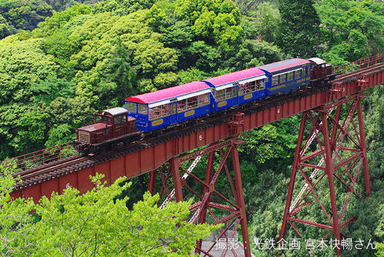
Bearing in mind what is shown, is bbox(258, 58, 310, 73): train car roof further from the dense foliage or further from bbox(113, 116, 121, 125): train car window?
bbox(113, 116, 121, 125): train car window

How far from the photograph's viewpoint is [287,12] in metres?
56.1

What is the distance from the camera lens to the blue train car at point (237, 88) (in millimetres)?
30966

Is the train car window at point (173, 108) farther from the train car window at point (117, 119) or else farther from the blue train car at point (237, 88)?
the train car window at point (117, 119)

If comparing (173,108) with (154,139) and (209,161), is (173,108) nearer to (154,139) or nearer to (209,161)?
(154,139)

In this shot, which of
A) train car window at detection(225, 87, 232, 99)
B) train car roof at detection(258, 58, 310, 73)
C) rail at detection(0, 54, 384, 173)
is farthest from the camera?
train car roof at detection(258, 58, 310, 73)

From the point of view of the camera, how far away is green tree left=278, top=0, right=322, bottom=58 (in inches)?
2202

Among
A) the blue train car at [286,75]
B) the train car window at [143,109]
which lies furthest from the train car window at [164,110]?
the blue train car at [286,75]

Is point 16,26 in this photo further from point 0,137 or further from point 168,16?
point 0,137

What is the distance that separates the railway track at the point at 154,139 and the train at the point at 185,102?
38 cm

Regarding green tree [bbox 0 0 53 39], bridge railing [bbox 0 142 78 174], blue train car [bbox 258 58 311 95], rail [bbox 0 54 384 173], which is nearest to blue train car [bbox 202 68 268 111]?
blue train car [bbox 258 58 311 95]

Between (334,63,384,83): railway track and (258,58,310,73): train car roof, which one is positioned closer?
(258,58,310,73): train car roof

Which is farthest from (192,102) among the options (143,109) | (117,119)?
(117,119)

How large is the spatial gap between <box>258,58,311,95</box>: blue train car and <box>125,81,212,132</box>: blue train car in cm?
569

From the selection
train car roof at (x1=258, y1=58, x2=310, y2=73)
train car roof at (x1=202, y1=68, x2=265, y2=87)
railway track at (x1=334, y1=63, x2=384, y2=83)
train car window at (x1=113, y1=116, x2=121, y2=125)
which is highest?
train car roof at (x1=258, y1=58, x2=310, y2=73)
